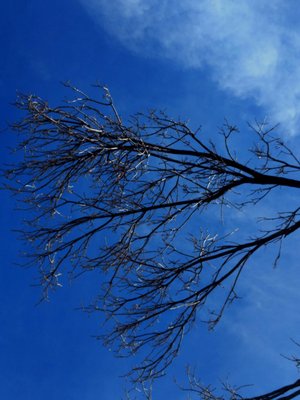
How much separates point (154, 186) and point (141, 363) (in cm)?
172

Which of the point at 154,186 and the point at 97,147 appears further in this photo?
the point at 154,186

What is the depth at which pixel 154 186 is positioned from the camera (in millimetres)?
5574

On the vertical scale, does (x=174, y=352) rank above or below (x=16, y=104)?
below

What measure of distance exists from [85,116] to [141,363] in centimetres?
243

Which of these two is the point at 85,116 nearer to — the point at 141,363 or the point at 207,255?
the point at 207,255

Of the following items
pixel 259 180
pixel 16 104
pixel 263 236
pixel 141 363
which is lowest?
pixel 141 363

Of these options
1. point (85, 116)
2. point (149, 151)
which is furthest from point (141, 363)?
point (85, 116)

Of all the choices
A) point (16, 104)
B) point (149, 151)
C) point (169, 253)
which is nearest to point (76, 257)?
point (169, 253)

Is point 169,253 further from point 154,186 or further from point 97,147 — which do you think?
point 97,147

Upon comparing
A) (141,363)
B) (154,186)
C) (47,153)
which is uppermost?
(47,153)

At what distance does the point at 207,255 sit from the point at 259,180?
86cm

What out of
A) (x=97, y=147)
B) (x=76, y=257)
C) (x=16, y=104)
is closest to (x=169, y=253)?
(x=76, y=257)

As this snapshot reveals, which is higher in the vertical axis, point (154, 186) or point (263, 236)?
point (154, 186)

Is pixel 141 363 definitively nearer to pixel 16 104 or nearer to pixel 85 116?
pixel 85 116
